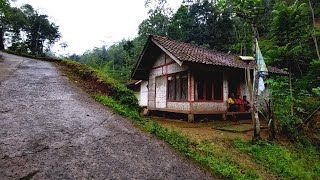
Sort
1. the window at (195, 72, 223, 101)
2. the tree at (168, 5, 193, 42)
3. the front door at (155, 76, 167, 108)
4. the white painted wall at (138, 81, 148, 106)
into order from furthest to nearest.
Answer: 1. the tree at (168, 5, 193, 42)
2. the white painted wall at (138, 81, 148, 106)
3. the front door at (155, 76, 167, 108)
4. the window at (195, 72, 223, 101)

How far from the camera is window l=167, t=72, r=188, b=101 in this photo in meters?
11.7

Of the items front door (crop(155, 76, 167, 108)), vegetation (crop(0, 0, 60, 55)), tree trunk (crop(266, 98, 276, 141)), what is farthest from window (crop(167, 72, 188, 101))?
vegetation (crop(0, 0, 60, 55))

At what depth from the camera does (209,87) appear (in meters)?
11.8

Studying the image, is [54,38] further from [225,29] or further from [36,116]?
[36,116]

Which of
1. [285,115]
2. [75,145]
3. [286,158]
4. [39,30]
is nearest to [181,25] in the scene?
[39,30]

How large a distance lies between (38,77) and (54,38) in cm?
3500

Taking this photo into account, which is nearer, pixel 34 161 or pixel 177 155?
pixel 34 161

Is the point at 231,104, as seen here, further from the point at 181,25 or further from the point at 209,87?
the point at 181,25

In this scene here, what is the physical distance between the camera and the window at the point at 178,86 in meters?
11.7

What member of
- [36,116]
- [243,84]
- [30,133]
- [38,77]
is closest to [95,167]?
[30,133]

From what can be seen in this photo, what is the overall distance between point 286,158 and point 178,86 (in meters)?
6.60

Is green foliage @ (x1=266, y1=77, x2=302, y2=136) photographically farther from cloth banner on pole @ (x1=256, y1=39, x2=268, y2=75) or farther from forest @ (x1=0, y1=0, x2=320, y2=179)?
cloth banner on pole @ (x1=256, y1=39, x2=268, y2=75)

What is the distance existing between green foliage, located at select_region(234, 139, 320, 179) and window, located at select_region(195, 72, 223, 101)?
411cm

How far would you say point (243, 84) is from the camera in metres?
13.1
